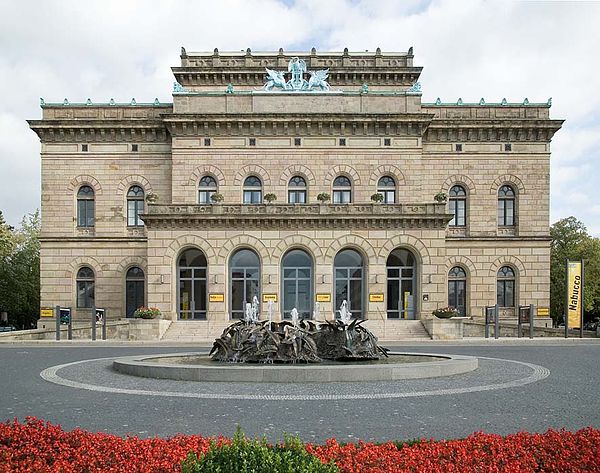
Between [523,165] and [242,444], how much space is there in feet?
152

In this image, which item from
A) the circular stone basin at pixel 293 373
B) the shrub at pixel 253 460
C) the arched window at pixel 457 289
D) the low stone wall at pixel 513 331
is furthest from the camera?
the arched window at pixel 457 289

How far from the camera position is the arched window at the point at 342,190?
47500mm

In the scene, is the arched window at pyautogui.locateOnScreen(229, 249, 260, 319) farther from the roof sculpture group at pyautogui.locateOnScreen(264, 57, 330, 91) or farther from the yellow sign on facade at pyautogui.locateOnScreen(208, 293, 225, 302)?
the roof sculpture group at pyautogui.locateOnScreen(264, 57, 330, 91)

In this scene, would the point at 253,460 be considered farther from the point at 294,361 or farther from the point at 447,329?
the point at 447,329

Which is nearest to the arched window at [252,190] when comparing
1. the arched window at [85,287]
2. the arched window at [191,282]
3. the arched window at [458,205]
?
the arched window at [191,282]

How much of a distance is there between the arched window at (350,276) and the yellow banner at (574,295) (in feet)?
42.4

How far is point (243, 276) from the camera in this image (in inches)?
1641

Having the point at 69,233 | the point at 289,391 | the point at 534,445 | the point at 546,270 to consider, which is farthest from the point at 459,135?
the point at 534,445

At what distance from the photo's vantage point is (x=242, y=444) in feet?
22.5

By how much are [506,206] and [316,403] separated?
38.7 metres

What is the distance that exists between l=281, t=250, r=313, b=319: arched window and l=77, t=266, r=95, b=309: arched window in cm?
1631

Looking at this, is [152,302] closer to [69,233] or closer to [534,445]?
[69,233]

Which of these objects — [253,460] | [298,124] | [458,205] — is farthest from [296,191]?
[253,460]

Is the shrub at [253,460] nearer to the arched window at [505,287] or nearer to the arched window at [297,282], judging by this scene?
the arched window at [297,282]
